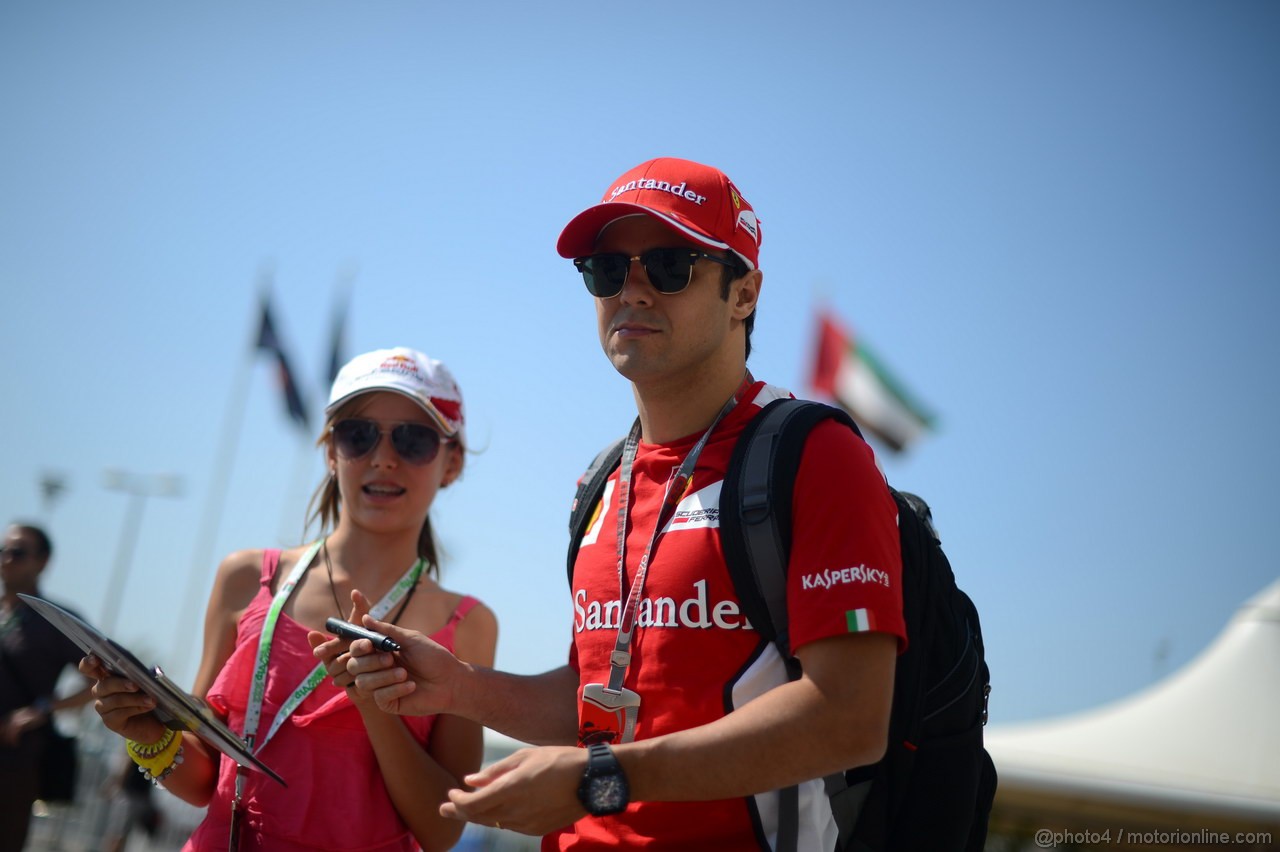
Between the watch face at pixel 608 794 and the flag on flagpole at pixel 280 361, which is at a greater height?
the flag on flagpole at pixel 280 361

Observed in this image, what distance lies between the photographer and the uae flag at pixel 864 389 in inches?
458

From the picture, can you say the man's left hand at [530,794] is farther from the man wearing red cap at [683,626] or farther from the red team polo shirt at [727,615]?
the red team polo shirt at [727,615]

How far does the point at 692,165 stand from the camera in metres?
2.69

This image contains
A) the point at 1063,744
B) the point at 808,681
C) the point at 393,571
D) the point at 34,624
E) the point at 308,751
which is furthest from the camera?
the point at 1063,744

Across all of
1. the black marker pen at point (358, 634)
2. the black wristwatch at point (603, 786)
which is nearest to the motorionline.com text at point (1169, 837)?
the black marker pen at point (358, 634)

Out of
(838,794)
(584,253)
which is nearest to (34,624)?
(584,253)

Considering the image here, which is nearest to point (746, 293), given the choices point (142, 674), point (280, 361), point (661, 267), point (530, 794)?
point (661, 267)

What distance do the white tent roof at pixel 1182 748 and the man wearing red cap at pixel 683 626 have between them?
15.4 meters

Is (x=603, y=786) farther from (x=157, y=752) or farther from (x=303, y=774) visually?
(x=157, y=752)

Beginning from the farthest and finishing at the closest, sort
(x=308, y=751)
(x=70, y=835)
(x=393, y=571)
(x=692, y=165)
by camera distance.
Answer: (x=70, y=835)
(x=393, y=571)
(x=308, y=751)
(x=692, y=165)

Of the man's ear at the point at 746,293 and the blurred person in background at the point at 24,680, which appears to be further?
the blurred person in background at the point at 24,680

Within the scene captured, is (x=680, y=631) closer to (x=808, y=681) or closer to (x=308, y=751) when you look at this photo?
(x=808, y=681)

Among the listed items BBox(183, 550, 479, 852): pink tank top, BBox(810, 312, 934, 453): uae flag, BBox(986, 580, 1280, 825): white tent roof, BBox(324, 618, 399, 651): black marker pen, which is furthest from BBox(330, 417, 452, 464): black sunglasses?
BBox(986, 580, 1280, 825): white tent roof

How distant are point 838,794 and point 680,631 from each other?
1.52ft
